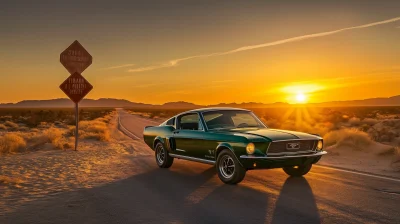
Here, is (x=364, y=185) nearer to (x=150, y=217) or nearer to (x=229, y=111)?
(x=229, y=111)

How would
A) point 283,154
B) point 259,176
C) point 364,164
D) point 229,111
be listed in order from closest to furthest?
point 283,154 < point 259,176 < point 229,111 < point 364,164

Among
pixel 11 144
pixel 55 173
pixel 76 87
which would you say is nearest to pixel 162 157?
pixel 55 173

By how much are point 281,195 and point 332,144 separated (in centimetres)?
1161

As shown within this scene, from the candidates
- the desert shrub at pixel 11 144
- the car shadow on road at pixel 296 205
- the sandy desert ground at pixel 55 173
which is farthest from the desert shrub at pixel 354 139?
the desert shrub at pixel 11 144

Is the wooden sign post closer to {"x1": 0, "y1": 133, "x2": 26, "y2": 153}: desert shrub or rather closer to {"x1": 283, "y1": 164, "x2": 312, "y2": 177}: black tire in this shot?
{"x1": 0, "y1": 133, "x2": 26, "y2": 153}: desert shrub

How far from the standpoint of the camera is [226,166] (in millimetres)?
9055

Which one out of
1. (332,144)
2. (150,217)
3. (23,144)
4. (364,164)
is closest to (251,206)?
(150,217)

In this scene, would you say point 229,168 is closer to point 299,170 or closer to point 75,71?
point 299,170

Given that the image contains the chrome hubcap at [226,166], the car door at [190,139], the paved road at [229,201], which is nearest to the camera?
the paved road at [229,201]

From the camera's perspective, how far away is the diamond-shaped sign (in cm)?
1562

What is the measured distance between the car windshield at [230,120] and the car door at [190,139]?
0.28 m

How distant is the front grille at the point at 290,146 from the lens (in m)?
8.54

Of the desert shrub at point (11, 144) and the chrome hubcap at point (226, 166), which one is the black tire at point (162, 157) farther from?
the desert shrub at point (11, 144)

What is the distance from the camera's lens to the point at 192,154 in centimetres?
1034
